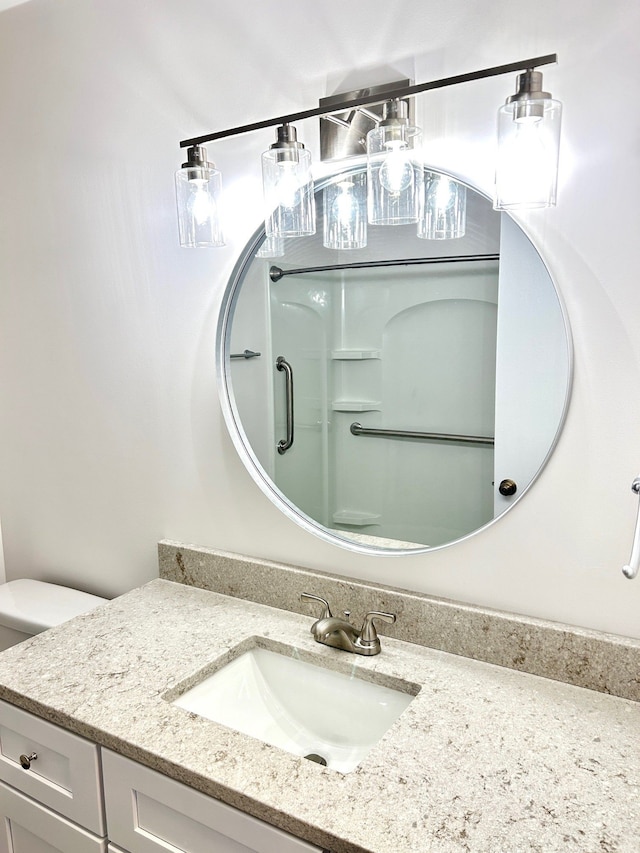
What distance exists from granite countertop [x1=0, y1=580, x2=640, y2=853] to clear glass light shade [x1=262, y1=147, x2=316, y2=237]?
841 millimetres

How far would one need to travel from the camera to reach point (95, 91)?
1.61m

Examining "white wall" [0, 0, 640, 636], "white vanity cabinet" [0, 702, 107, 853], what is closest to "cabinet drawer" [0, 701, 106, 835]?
"white vanity cabinet" [0, 702, 107, 853]

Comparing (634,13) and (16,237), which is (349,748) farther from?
(16,237)

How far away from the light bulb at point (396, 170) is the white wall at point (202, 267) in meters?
0.09

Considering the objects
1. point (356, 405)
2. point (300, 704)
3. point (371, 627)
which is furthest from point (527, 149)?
point (300, 704)

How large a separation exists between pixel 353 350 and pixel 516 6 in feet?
2.18

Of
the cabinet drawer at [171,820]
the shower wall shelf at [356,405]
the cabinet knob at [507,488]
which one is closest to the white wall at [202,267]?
the cabinet knob at [507,488]

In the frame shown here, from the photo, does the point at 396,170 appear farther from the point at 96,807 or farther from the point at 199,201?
the point at 96,807

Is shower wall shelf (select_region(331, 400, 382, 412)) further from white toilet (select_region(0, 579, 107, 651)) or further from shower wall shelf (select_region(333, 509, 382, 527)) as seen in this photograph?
white toilet (select_region(0, 579, 107, 651))

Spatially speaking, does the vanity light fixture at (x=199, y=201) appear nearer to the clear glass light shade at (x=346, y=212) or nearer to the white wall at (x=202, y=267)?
the white wall at (x=202, y=267)

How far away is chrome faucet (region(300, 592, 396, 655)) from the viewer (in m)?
1.26

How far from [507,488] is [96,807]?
0.92 meters

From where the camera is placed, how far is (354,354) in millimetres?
1343

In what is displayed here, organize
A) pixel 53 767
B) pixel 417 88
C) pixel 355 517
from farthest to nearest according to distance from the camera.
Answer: pixel 355 517, pixel 53 767, pixel 417 88
